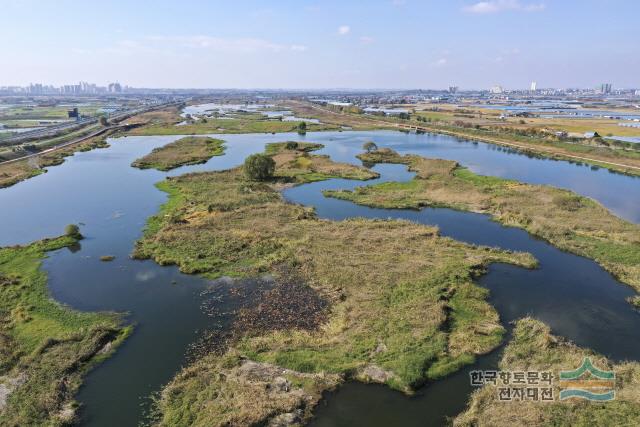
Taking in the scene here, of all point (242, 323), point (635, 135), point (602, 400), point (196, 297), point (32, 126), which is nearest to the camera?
point (602, 400)

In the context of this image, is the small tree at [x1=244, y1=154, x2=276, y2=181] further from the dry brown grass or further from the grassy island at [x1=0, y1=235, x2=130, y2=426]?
the dry brown grass

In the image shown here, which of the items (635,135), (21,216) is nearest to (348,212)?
(21,216)

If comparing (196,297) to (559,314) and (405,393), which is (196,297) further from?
(559,314)

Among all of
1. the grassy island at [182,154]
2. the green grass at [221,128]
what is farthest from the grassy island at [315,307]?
the green grass at [221,128]

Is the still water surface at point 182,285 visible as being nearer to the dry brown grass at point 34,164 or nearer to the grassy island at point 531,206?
the grassy island at point 531,206

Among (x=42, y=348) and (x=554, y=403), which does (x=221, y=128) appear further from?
(x=554, y=403)

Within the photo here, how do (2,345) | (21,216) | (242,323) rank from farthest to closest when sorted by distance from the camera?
(21,216)
(242,323)
(2,345)
